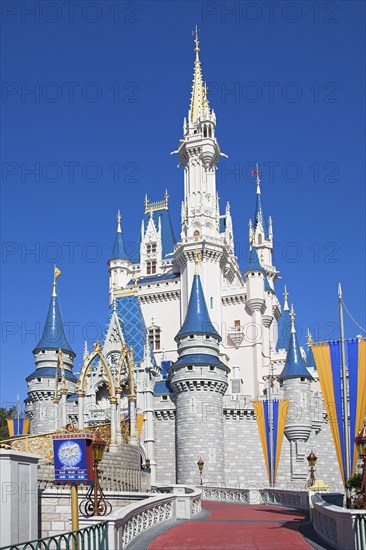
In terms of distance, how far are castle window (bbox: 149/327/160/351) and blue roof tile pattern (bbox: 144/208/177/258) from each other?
6606 millimetres

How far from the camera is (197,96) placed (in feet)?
161

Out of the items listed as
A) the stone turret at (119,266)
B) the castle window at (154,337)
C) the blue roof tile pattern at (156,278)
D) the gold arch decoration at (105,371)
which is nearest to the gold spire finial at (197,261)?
the blue roof tile pattern at (156,278)

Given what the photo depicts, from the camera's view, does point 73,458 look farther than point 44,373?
No

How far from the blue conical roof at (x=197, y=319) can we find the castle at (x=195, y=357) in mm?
64

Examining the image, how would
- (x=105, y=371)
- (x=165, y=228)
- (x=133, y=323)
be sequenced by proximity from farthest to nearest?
(x=165, y=228) < (x=133, y=323) < (x=105, y=371)

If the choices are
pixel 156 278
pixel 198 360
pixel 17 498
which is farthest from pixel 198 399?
pixel 17 498

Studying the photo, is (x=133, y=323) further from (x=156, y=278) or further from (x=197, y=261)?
(x=197, y=261)

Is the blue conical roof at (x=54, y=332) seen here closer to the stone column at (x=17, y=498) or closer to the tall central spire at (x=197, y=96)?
the tall central spire at (x=197, y=96)

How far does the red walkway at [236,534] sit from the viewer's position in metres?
11.6

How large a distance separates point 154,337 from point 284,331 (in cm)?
1117

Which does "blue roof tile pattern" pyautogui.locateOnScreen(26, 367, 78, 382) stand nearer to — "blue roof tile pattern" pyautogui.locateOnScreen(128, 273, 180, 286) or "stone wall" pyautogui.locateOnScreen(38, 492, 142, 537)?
"blue roof tile pattern" pyautogui.locateOnScreen(128, 273, 180, 286)

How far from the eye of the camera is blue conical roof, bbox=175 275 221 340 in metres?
37.1

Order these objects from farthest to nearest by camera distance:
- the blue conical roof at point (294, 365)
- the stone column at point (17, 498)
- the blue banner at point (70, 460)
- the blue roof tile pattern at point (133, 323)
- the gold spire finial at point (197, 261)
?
1. the blue roof tile pattern at point (133, 323)
2. the gold spire finial at point (197, 261)
3. the blue conical roof at point (294, 365)
4. the stone column at point (17, 498)
5. the blue banner at point (70, 460)

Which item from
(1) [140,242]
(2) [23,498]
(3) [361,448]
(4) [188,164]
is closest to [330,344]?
(3) [361,448]
